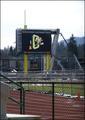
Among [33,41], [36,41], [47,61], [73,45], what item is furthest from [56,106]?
[47,61]

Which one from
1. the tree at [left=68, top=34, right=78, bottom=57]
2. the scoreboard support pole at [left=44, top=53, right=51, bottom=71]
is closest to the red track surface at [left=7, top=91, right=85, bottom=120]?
the tree at [left=68, top=34, right=78, bottom=57]

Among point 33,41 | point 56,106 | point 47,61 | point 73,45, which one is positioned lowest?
point 56,106

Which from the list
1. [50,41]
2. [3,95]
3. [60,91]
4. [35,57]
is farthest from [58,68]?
[3,95]

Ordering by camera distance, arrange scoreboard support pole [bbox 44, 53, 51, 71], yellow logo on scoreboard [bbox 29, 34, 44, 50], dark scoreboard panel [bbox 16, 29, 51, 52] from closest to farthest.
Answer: yellow logo on scoreboard [bbox 29, 34, 44, 50] → dark scoreboard panel [bbox 16, 29, 51, 52] → scoreboard support pole [bbox 44, 53, 51, 71]

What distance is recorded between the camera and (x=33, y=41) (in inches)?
2311

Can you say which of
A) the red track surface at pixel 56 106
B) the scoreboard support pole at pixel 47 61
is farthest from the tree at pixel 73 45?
the red track surface at pixel 56 106

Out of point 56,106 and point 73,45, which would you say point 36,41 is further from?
point 56,106

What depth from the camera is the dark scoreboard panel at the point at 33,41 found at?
5903cm

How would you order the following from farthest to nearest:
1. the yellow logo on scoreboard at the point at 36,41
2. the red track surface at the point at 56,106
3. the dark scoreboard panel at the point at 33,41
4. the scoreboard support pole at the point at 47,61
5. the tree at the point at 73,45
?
the scoreboard support pole at the point at 47,61, the dark scoreboard panel at the point at 33,41, the yellow logo on scoreboard at the point at 36,41, the tree at the point at 73,45, the red track surface at the point at 56,106

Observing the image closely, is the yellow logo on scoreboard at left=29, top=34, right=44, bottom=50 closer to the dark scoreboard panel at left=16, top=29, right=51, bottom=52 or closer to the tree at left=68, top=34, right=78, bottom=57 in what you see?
the dark scoreboard panel at left=16, top=29, right=51, bottom=52

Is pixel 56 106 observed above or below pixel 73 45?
below

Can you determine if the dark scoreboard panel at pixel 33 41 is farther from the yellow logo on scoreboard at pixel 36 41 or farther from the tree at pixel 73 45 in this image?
the tree at pixel 73 45

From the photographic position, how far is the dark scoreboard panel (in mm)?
59031

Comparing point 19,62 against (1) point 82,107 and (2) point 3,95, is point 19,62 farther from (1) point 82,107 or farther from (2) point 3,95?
(2) point 3,95
